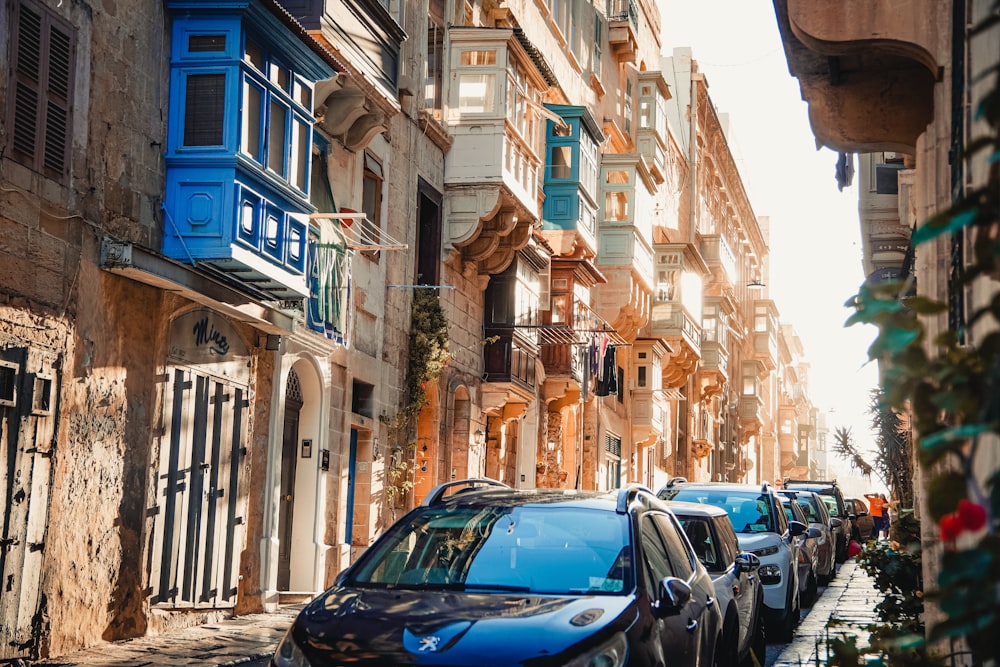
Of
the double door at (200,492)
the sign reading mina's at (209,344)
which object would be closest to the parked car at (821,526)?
the double door at (200,492)

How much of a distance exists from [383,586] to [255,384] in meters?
11.2

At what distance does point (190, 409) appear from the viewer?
640 inches

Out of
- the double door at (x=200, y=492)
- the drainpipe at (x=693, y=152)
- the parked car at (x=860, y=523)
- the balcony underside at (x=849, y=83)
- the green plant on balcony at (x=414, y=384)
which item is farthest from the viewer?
the drainpipe at (x=693, y=152)

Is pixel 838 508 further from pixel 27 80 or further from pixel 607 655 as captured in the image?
pixel 607 655

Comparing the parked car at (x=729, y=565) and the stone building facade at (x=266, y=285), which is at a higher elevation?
the stone building facade at (x=266, y=285)

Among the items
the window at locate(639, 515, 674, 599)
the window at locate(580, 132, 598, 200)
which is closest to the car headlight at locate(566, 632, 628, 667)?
the window at locate(639, 515, 674, 599)

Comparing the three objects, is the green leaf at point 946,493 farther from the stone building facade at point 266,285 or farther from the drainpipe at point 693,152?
the drainpipe at point 693,152

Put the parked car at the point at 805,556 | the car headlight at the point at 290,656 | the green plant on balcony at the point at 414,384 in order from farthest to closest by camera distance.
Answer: the green plant on balcony at the point at 414,384
the parked car at the point at 805,556
the car headlight at the point at 290,656

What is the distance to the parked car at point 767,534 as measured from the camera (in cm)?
1614

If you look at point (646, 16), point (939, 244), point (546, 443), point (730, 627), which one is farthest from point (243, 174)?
point (646, 16)

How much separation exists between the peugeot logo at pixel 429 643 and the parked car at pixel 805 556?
1272 cm

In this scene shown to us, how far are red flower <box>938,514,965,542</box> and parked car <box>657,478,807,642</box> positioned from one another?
13.4 metres

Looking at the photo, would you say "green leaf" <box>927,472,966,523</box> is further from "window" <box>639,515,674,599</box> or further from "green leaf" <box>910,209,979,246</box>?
"window" <box>639,515,674,599</box>

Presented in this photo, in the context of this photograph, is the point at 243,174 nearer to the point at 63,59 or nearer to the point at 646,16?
the point at 63,59
